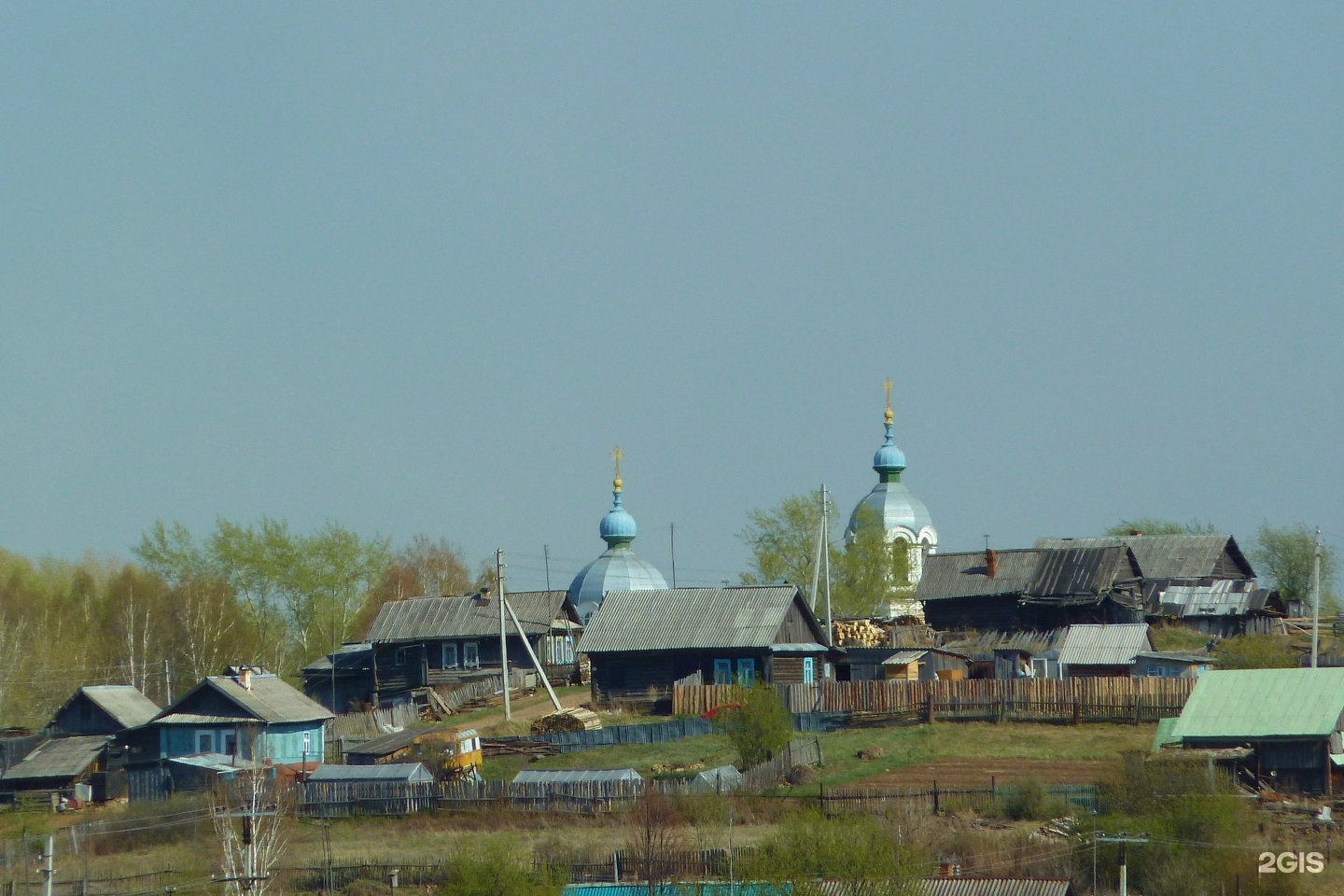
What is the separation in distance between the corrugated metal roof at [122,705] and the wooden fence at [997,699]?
15.3m

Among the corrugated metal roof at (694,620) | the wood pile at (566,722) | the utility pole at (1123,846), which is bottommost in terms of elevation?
the utility pole at (1123,846)

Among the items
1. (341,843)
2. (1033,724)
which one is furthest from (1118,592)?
(341,843)

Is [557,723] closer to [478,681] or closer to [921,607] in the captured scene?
[478,681]

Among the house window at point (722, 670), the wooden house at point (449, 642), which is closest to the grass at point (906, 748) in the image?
the house window at point (722, 670)

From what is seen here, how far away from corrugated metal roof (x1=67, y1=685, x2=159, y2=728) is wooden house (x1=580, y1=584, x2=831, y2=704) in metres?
12.5

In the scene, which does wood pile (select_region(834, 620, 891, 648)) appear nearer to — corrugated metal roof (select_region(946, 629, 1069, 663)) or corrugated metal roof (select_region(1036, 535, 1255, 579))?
corrugated metal roof (select_region(946, 629, 1069, 663))

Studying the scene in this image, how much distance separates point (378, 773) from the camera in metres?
43.2

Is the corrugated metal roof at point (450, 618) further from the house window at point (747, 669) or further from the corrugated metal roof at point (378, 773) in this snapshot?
the corrugated metal roof at point (378, 773)

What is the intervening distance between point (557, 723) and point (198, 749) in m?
9.52

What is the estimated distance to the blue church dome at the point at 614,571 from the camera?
2938 inches

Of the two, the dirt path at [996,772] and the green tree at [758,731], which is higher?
the green tree at [758,731]

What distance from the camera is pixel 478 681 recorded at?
60812mm

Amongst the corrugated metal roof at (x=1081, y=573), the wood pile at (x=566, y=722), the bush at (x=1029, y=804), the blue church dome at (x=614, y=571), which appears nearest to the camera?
the bush at (x=1029, y=804)

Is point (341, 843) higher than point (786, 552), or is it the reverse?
point (786, 552)
